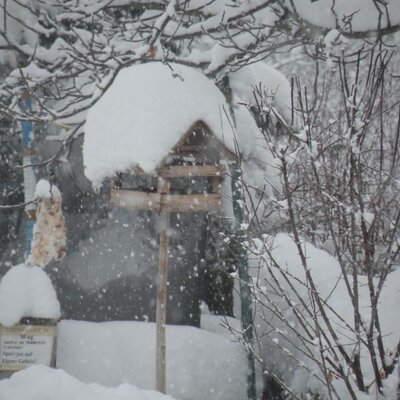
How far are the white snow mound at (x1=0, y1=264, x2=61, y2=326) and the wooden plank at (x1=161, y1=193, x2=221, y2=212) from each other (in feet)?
7.54

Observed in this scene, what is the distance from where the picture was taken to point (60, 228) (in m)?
5.53

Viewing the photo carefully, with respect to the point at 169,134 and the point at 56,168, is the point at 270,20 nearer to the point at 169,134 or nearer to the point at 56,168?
the point at 169,134

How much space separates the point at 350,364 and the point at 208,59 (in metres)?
3.99

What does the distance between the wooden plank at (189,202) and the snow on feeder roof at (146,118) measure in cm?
51

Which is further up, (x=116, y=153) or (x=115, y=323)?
(x=116, y=153)

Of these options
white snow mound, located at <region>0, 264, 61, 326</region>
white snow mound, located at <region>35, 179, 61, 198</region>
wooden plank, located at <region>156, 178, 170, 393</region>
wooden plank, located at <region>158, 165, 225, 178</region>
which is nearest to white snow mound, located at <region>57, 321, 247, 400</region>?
white snow mound, located at <region>0, 264, 61, 326</region>

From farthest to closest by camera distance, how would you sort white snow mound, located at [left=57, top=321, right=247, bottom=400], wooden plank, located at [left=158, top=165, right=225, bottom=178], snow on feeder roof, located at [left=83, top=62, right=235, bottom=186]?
white snow mound, located at [left=57, top=321, right=247, bottom=400]
wooden plank, located at [left=158, top=165, right=225, bottom=178]
snow on feeder roof, located at [left=83, top=62, right=235, bottom=186]

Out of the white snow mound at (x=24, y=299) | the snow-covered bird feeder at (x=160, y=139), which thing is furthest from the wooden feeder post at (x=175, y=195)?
the white snow mound at (x=24, y=299)

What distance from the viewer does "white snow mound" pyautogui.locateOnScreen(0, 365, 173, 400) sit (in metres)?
2.69

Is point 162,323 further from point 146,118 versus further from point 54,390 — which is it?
point 146,118

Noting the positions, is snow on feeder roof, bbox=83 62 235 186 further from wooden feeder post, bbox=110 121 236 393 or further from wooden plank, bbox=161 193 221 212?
wooden plank, bbox=161 193 221 212

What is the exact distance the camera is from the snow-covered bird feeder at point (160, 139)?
4168 mm

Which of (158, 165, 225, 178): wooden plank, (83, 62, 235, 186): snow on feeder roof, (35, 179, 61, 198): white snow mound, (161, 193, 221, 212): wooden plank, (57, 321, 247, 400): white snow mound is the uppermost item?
(83, 62, 235, 186): snow on feeder roof

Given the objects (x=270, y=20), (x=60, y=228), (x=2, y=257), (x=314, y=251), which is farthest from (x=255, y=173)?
(x=2, y=257)
